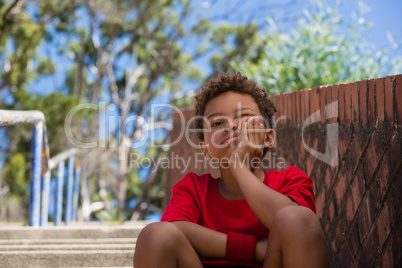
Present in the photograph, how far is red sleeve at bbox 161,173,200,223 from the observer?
5.61 ft

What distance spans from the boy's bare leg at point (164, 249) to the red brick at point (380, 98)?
941 millimetres

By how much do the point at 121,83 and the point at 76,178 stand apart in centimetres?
1067

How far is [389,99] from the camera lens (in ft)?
6.08

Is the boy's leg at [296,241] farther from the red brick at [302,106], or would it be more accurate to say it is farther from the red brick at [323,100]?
the red brick at [302,106]

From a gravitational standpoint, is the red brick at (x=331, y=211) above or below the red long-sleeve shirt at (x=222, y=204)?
below

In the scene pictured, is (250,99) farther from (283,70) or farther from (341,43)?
(341,43)

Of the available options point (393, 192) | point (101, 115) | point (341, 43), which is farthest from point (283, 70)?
point (101, 115)

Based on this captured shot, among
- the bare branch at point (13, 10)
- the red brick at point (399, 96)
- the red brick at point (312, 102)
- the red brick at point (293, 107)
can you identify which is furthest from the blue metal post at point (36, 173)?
the bare branch at point (13, 10)

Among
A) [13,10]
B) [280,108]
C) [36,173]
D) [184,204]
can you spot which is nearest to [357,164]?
[184,204]

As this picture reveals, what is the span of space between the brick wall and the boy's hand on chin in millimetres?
485

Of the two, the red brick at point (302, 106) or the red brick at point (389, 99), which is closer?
the red brick at point (389, 99)

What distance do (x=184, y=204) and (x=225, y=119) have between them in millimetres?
392

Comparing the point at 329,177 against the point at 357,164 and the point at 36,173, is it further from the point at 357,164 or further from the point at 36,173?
the point at 36,173

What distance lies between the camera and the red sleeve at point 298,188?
1646 mm
